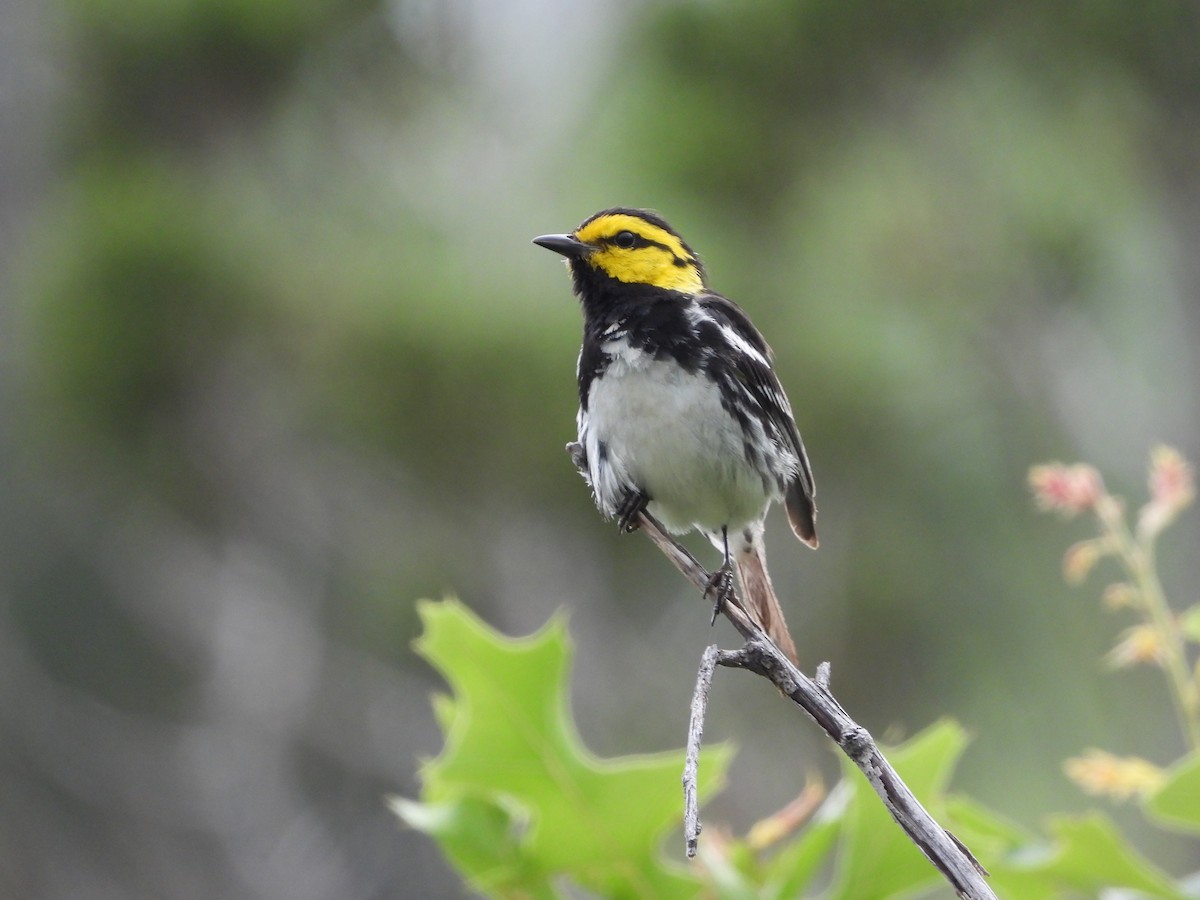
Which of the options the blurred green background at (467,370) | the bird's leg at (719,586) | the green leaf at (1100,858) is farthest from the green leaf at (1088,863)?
the blurred green background at (467,370)

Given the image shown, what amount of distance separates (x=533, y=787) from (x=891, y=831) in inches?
13.8

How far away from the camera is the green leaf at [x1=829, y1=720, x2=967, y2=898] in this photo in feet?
4.26

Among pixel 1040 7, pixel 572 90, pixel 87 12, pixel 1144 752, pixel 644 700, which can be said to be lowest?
pixel 644 700

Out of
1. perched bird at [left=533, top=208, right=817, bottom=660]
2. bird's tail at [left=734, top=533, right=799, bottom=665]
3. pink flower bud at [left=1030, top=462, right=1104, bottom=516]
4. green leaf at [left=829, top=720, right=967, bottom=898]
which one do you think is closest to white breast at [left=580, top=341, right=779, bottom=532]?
perched bird at [left=533, top=208, right=817, bottom=660]

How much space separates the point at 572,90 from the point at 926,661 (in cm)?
350

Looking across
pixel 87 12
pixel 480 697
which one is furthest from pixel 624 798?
pixel 87 12

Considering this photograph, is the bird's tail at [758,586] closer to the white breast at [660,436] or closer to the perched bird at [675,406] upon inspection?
the perched bird at [675,406]

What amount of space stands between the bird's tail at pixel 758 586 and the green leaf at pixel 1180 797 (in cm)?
99

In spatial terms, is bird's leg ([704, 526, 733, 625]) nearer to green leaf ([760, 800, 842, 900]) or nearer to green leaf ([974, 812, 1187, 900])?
green leaf ([760, 800, 842, 900])

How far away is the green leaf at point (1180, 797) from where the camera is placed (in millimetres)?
1089

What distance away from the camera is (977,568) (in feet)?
24.8

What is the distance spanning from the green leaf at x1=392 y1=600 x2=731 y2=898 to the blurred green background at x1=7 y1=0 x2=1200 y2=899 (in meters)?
4.70

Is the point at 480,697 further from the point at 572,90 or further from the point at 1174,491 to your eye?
the point at 572,90

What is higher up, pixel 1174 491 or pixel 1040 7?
pixel 1040 7
